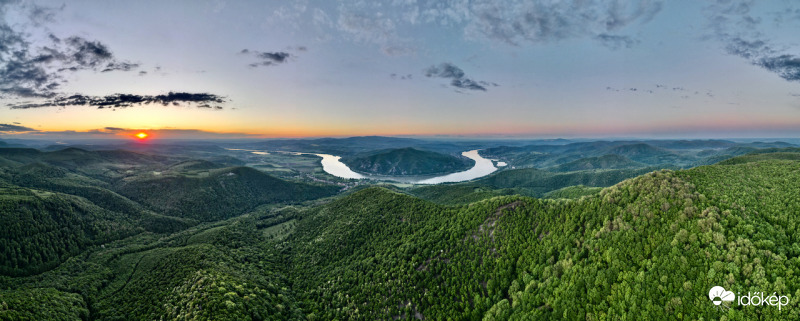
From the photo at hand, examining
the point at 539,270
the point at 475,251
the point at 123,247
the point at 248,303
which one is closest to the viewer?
the point at 539,270

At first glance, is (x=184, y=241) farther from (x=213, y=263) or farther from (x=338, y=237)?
(x=338, y=237)

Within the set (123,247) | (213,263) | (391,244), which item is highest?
(391,244)

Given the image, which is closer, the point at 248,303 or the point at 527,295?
the point at 527,295

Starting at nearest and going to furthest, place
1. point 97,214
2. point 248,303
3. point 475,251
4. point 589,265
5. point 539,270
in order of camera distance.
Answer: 1. point 589,265
2. point 539,270
3. point 248,303
4. point 475,251
5. point 97,214

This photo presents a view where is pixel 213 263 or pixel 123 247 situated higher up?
pixel 213 263

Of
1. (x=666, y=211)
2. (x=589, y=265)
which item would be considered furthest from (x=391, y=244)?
(x=666, y=211)

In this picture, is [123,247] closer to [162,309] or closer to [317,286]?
[162,309]
